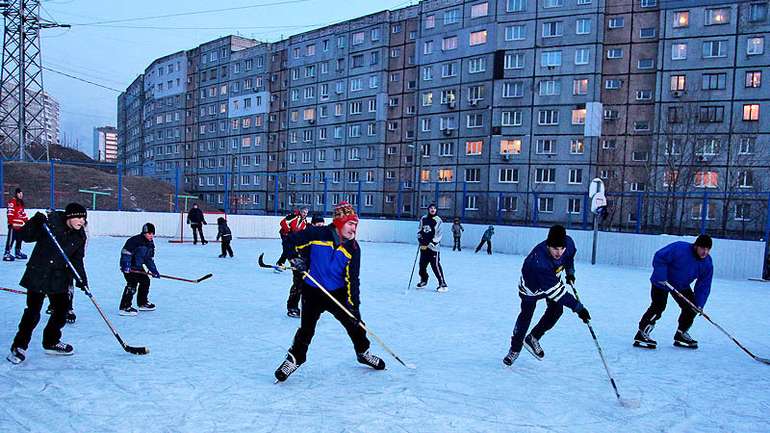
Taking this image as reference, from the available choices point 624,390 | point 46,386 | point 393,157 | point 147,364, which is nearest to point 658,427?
point 624,390

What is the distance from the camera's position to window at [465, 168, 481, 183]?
38.8 meters

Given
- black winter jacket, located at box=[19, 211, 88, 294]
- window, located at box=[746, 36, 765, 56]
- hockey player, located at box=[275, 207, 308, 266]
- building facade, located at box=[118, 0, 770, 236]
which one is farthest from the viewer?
building facade, located at box=[118, 0, 770, 236]

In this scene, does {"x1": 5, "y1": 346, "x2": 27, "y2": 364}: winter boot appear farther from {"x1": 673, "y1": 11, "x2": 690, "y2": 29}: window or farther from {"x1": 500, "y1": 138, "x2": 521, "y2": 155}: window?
{"x1": 673, "y1": 11, "x2": 690, "y2": 29}: window

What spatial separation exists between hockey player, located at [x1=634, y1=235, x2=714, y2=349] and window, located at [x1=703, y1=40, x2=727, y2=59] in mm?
33024

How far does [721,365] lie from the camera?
5.71 m

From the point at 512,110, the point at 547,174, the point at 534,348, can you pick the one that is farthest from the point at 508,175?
the point at 534,348

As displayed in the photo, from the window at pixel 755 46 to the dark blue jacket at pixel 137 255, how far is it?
A: 120 feet

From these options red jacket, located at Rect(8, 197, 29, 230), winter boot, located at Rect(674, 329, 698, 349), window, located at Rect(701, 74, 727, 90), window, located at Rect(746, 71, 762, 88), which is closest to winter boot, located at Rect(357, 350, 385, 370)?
winter boot, located at Rect(674, 329, 698, 349)

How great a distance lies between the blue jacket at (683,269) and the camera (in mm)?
6113

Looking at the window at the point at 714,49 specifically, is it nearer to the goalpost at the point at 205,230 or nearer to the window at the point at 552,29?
the window at the point at 552,29

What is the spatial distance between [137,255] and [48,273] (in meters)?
2.41

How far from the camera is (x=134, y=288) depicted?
286 inches

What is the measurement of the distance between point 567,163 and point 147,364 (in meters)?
34.4

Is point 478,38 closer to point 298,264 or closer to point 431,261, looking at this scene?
point 431,261
